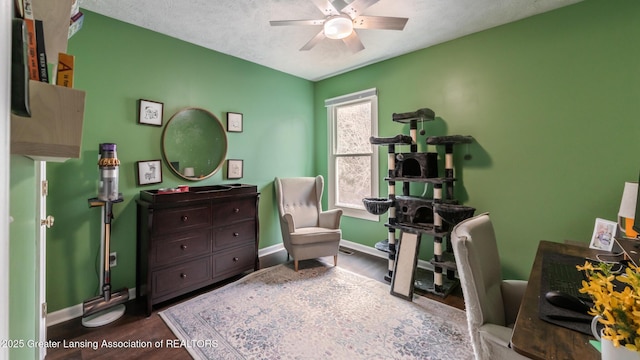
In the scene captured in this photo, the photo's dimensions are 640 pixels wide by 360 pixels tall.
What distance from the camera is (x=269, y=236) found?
3.58 m

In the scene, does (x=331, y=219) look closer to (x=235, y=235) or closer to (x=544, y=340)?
(x=235, y=235)

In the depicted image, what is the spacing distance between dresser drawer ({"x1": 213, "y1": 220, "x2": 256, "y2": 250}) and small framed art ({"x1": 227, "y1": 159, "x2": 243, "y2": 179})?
69cm

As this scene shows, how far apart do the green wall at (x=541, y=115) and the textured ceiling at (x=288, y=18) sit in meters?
0.23

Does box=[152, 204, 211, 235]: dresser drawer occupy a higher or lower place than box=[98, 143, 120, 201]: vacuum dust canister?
lower

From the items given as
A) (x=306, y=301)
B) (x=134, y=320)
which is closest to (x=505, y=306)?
(x=306, y=301)

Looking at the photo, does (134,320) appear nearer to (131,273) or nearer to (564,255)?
(131,273)

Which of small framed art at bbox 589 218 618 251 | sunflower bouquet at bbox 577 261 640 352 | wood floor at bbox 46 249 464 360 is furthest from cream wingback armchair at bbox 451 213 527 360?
wood floor at bbox 46 249 464 360

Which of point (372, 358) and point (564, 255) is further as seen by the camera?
point (372, 358)

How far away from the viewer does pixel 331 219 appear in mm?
3252

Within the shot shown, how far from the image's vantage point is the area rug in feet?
5.70

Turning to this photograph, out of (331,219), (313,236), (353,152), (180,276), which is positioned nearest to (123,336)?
(180,276)

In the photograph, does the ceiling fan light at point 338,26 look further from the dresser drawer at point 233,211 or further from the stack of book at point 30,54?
the dresser drawer at point 233,211

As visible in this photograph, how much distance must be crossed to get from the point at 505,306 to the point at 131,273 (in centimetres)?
306

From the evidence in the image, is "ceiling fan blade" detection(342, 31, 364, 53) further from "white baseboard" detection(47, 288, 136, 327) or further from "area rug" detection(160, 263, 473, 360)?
"white baseboard" detection(47, 288, 136, 327)
